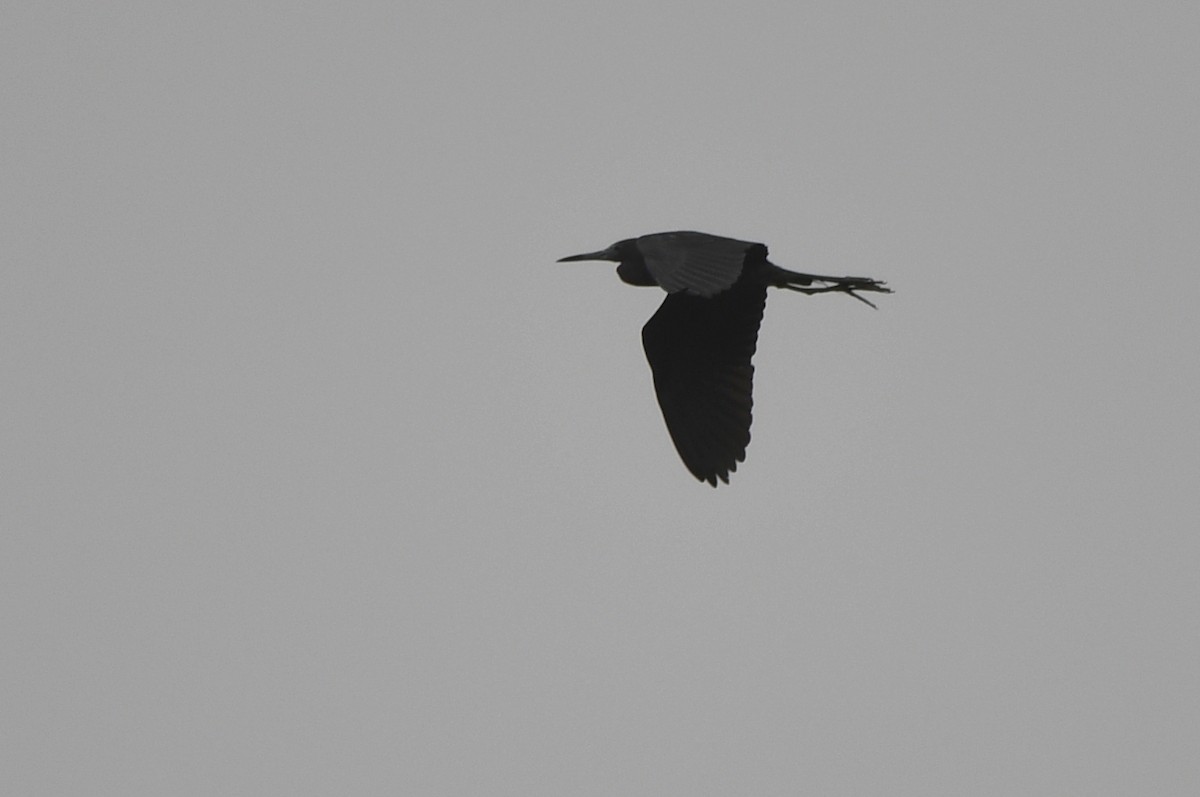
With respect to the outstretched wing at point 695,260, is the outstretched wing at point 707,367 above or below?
below

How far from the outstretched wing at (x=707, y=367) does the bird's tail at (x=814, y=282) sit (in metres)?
0.14

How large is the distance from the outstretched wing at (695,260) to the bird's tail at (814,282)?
0.22 metres

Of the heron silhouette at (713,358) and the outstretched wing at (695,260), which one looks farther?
the heron silhouette at (713,358)

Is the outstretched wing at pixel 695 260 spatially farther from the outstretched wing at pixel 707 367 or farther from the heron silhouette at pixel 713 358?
the outstretched wing at pixel 707 367

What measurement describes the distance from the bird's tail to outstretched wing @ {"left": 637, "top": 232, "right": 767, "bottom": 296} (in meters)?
0.22

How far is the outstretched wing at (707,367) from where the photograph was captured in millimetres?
8656

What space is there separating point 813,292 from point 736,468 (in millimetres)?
952

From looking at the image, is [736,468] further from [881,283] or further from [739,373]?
[881,283]

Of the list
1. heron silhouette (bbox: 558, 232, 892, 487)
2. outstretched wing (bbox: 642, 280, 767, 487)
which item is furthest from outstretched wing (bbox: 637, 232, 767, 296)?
outstretched wing (bbox: 642, 280, 767, 487)

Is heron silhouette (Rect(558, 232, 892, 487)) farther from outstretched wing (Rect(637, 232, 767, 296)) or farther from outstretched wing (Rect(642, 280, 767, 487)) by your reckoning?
outstretched wing (Rect(637, 232, 767, 296))

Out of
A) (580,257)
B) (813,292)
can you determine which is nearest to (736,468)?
(813,292)

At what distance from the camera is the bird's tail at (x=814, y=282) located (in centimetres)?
857

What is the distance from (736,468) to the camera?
8.61 m

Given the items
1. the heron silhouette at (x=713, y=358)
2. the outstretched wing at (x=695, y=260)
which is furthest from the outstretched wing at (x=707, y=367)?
the outstretched wing at (x=695, y=260)
